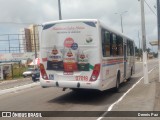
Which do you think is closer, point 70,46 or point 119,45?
point 70,46

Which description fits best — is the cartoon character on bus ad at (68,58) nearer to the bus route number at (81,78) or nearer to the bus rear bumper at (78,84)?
the bus route number at (81,78)

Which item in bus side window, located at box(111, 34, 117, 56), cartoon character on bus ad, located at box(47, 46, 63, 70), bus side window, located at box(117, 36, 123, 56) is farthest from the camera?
bus side window, located at box(117, 36, 123, 56)

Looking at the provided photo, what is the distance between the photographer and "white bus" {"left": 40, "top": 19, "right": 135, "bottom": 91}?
14.1 metres

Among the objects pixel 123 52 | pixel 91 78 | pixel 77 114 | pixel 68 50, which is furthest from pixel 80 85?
pixel 123 52

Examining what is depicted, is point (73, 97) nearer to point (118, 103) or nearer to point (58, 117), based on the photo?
point (118, 103)

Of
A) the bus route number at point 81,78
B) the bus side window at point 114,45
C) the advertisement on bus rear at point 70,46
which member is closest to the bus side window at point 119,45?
the bus side window at point 114,45

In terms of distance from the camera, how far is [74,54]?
14.4 metres

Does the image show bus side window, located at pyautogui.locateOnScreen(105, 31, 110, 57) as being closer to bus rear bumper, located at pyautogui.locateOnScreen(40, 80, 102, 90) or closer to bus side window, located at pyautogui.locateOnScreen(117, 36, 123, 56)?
bus rear bumper, located at pyautogui.locateOnScreen(40, 80, 102, 90)

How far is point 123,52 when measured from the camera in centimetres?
2069

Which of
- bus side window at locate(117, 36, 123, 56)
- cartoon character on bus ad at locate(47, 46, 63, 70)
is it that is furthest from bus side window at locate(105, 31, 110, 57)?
bus side window at locate(117, 36, 123, 56)

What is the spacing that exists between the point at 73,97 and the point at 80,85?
2.34 metres

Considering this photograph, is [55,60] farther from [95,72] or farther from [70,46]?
[95,72]

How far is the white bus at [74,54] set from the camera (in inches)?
557

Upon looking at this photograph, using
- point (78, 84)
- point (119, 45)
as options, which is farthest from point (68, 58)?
point (119, 45)
